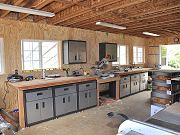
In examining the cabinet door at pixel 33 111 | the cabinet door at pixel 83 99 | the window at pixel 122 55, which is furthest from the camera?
the window at pixel 122 55

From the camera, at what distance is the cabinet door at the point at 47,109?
3863 mm

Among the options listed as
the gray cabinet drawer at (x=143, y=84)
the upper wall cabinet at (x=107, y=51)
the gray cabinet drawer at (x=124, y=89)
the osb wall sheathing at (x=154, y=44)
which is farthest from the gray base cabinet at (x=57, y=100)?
the osb wall sheathing at (x=154, y=44)

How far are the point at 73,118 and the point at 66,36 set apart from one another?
2.53 m

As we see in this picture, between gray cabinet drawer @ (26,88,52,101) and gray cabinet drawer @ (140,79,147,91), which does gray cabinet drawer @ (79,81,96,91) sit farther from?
gray cabinet drawer @ (140,79,147,91)

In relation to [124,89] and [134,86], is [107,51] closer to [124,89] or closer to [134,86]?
[124,89]

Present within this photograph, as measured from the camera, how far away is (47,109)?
3.94 meters

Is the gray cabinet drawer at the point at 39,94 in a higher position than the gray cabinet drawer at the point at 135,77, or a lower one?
lower

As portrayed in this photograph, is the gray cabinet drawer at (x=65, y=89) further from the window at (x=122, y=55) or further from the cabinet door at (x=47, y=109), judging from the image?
the window at (x=122, y=55)

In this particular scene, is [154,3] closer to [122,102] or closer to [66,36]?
[66,36]

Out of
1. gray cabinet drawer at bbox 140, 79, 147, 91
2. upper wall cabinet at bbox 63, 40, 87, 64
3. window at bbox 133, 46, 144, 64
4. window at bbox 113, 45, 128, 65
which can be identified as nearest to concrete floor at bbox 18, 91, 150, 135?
upper wall cabinet at bbox 63, 40, 87, 64

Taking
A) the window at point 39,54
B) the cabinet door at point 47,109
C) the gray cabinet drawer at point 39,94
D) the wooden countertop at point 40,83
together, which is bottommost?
the cabinet door at point 47,109

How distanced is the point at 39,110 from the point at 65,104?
700mm

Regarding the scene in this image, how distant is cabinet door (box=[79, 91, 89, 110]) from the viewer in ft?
15.1

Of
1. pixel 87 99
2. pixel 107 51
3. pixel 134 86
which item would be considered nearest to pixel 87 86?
pixel 87 99
